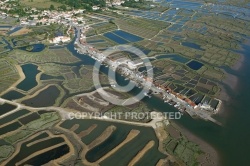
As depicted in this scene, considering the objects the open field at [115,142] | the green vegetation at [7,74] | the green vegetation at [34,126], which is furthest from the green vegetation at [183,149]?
the green vegetation at [7,74]

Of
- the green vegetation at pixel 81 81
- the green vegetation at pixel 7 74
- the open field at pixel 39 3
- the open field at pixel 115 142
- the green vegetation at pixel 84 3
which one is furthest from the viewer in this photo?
the open field at pixel 39 3

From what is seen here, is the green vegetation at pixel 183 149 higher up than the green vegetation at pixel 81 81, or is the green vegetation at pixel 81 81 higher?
the green vegetation at pixel 81 81

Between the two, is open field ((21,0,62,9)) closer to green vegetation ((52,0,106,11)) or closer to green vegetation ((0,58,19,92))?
green vegetation ((52,0,106,11))

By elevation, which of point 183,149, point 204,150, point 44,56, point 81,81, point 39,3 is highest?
point 39,3

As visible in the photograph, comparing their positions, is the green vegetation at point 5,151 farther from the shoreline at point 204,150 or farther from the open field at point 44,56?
the open field at point 44,56

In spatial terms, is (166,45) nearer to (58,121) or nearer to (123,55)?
(123,55)

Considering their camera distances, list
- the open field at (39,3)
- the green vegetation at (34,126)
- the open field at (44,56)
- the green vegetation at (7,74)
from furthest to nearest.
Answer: the open field at (39,3) → the open field at (44,56) → the green vegetation at (7,74) → the green vegetation at (34,126)

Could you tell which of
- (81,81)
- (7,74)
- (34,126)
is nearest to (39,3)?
(7,74)

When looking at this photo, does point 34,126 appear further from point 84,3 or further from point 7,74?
point 84,3

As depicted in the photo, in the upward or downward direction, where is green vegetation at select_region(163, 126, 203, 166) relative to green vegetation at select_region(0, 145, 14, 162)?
downward

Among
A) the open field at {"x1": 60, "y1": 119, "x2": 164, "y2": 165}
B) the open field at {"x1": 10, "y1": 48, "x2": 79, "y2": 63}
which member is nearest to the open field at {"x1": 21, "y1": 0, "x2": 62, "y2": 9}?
the open field at {"x1": 10, "y1": 48, "x2": 79, "y2": 63}

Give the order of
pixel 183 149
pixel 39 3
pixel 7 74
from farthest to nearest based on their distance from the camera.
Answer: pixel 39 3
pixel 7 74
pixel 183 149
